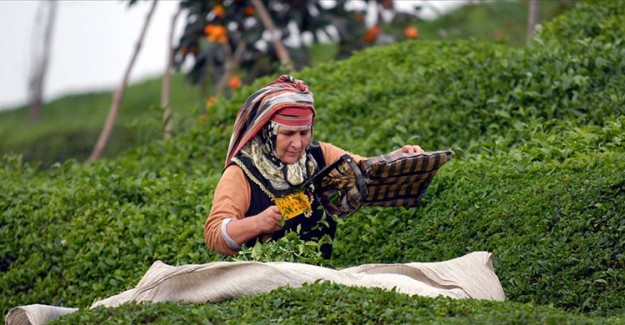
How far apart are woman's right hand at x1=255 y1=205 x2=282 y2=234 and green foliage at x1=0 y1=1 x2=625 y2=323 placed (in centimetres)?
13

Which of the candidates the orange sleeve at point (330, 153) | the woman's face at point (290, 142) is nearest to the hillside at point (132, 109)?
the orange sleeve at point (330, 153)

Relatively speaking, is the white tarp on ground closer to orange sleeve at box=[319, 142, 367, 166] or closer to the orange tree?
orange sleeve at box=[319, 142, 367, 166]

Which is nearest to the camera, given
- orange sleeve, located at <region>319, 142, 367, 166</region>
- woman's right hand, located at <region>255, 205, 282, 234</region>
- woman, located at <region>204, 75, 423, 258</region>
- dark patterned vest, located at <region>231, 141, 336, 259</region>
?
woman's right hand, located at <region>255, 205, 282, 234</region>

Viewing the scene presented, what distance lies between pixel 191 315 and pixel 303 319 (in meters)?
0.48

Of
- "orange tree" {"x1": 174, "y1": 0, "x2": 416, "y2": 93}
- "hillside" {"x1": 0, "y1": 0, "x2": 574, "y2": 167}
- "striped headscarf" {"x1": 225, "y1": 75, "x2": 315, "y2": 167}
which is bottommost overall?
"hillside" {"x1": 0, "y1": 0, "x2": 574, "y2": 167}

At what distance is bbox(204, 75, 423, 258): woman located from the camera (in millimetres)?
6285

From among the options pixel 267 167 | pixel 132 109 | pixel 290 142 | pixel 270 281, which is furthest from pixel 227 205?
pixel 132 109

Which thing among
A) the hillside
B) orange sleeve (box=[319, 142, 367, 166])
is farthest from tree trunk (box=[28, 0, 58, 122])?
orange sleeve (box=[319, 142, 367, 166])

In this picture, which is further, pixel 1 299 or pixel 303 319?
pixel 1 299

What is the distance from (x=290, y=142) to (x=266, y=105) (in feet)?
0.71

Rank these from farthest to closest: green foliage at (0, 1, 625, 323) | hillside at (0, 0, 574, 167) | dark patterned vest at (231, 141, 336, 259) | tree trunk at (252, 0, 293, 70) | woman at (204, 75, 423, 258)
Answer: hillside at (0, 0, 574, 167), tree trunk at (252, 0, 293, 70), dark patterned vest at (231, 141, 336, 259), woman at (204, 75, 423, 258), green foliage at (0, 1, 625, 323)

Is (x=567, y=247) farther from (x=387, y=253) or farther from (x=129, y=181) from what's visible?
(x=129, y=181)

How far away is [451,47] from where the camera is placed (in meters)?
10.7

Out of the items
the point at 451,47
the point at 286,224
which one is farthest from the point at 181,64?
the point at 286,224
